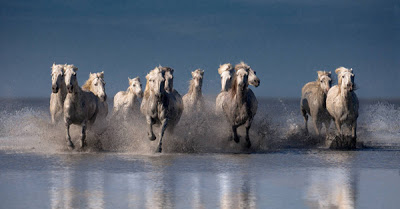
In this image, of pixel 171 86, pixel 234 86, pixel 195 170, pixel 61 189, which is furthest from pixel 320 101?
pixel 61 189

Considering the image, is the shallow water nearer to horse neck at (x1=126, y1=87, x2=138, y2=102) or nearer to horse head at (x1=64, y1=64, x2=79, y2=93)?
horse head at (x1=64, y1=64, x2=79, y2=93)

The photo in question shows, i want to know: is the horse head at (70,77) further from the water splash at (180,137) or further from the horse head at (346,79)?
the horse head at (346,79)

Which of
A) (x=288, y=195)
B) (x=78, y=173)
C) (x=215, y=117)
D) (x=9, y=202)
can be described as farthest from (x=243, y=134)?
(x=9, y=202)

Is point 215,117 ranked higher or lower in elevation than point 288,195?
higher

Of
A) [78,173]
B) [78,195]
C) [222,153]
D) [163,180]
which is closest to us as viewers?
[78,195]

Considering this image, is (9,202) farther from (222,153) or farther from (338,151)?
(338,151)

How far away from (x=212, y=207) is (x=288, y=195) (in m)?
1.50

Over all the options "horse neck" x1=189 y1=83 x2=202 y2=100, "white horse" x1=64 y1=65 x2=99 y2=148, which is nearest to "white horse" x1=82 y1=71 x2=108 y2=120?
"white horse" x1=64 y1=65 x2=99 y2=148

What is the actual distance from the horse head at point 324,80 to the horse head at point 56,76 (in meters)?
7.39

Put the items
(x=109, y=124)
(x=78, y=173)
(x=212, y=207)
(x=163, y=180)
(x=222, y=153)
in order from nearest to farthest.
→ (x=212, y=207)
(x=163, y=180)
(x=78, y=173)
(x=222, y=153)
(x=109, y=124)

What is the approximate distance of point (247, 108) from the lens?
57.8 ft

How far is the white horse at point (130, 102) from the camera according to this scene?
69.8 feet

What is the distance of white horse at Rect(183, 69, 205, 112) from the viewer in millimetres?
21000

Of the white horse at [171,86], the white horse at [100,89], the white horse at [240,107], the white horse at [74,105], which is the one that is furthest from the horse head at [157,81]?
the white horse at [100,89]
